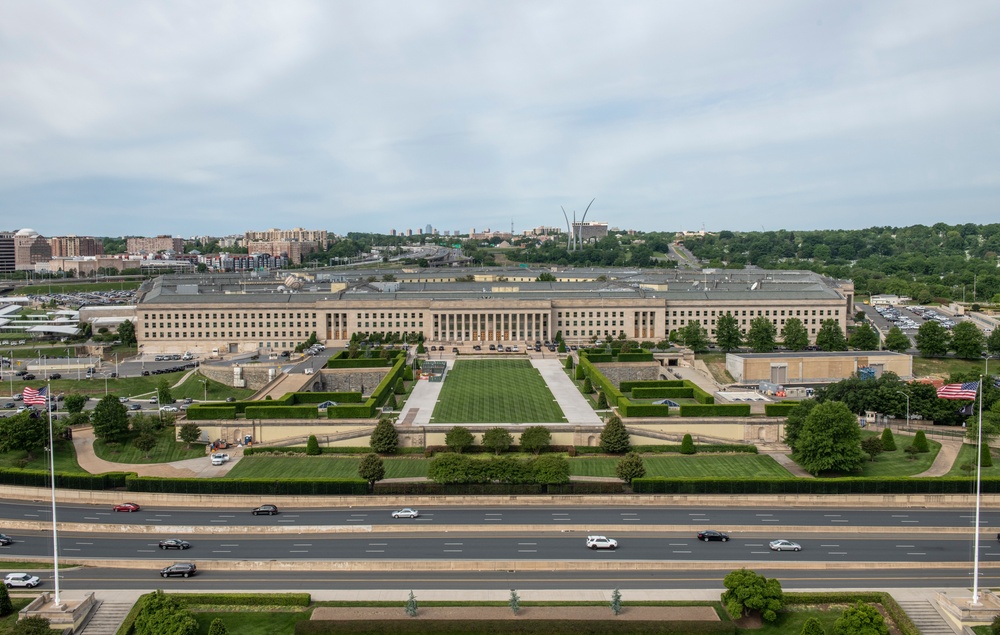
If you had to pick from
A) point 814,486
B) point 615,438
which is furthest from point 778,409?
point 615,438

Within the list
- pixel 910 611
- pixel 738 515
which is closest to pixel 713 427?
pixel 738 515

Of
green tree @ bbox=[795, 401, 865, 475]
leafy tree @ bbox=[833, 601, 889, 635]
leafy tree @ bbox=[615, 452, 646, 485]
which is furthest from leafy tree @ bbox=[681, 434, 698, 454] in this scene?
leafy tree @ bbox=[833, 601, 889, 635]

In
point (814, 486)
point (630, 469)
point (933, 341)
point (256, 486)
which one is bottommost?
point (814, 486)

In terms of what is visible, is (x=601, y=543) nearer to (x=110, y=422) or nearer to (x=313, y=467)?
(x=313, y=467)

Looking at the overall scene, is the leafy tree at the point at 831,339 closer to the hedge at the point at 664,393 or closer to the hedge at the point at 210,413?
the hedge at the point at 664,393

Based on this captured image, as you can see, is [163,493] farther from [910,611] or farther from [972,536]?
[972,536]

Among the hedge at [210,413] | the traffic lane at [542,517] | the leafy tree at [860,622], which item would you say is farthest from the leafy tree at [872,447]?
the hedge at [210,413]

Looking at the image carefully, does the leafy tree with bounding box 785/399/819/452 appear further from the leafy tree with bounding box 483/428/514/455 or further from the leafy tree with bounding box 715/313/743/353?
the leafy tree with bounding box 715/313/743/353
